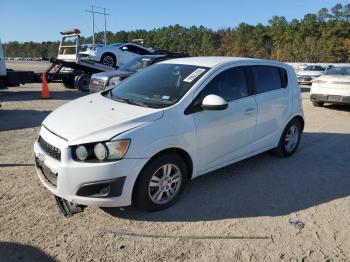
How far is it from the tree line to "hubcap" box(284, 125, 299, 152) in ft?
159

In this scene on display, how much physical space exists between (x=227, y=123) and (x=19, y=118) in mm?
6586

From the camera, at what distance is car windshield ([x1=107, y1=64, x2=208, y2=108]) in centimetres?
469

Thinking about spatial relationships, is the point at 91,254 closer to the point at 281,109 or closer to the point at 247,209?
the point at 247,209

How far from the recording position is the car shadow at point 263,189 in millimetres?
4402

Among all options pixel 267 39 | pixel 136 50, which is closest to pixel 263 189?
pixel 136 50

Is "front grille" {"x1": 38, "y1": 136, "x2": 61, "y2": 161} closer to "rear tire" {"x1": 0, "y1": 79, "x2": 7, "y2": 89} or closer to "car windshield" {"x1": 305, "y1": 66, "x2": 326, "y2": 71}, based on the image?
"rear tire" {"x1": 0, "y1": 79, "x2": 7, "y2": 89}

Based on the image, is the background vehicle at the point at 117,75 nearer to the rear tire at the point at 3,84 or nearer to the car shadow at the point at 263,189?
the rear tire at the point at 3,84

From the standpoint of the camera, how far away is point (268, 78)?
5.98 meters

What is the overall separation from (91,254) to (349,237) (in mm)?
2680

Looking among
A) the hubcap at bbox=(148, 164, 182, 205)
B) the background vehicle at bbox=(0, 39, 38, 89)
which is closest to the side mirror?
the hubcap at bbox=(148, 164, 182, 205)

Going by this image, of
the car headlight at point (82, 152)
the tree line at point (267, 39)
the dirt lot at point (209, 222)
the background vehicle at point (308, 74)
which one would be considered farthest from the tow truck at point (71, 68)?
the tree line at point (267, 39)

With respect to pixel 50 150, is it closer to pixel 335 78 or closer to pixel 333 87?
pixel 333 87

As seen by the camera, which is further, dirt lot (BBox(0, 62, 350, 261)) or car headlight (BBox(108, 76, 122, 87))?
car headlight (BBox(108, 76, 122, 87))

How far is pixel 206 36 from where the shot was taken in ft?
379
